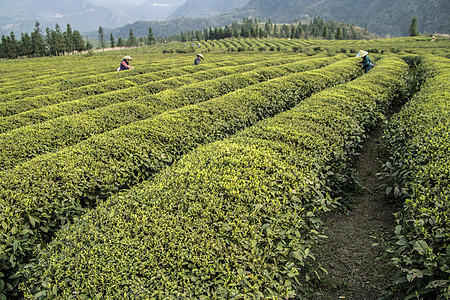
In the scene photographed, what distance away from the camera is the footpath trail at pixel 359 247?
14.5ft

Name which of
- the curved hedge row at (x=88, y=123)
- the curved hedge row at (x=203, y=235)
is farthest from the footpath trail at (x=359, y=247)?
the curved hedge row at (x=88, y=123)

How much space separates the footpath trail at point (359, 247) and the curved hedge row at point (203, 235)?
21.9 inches

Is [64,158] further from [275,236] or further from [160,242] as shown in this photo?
[275,236]

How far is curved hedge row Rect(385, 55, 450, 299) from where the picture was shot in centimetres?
320

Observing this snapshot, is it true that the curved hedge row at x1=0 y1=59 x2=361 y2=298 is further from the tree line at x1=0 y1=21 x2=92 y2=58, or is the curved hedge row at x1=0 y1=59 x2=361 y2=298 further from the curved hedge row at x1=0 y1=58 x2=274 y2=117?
the tree line at x1=0 y1=21 x2=92 y2=58

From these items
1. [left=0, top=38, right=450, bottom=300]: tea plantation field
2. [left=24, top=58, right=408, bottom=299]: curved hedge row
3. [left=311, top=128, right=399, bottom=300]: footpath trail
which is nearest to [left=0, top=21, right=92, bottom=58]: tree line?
[left=0, top=38, right=450, bottom=300]: tea plantation field

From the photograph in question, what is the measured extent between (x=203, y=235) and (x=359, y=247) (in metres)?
3.73

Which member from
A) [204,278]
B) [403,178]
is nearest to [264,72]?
[403,178]

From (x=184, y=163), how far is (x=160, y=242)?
2134 mm

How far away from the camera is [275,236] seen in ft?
11.8

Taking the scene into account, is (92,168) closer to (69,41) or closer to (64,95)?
(64,95)

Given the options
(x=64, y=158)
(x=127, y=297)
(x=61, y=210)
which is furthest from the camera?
(x=64, y=158)

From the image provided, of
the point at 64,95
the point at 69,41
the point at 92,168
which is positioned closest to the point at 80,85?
the point at 64,95

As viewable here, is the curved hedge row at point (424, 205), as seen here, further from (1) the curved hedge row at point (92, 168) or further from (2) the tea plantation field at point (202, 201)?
(1) the curved hedge row at point (92, 168)
